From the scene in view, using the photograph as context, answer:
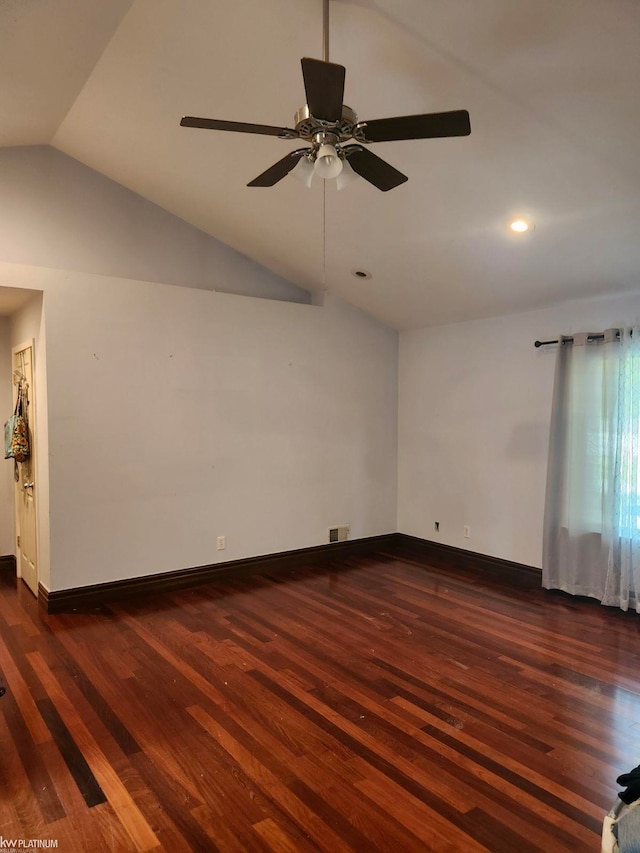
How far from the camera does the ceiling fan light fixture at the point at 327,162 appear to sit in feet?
7.32

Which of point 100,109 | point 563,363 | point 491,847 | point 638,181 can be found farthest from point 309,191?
point 491,847

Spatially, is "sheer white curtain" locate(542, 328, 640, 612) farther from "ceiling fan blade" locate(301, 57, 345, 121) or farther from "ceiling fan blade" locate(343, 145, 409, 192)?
"ceiling fan blade" locate(301, 57, 345, 121)

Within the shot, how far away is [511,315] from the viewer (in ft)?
16.3

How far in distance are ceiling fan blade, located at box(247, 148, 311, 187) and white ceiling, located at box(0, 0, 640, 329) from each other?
0.71 metres

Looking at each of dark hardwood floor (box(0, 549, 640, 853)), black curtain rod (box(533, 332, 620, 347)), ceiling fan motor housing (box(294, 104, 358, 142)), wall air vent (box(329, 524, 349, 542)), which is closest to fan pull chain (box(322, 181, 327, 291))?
ceiling fan motor housing (box(294, 104, 358, 142))

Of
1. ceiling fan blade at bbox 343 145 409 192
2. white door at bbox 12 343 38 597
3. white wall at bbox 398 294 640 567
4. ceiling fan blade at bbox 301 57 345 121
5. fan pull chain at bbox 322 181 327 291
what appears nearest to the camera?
ceiling fan blade at bbox 301 57 345 121

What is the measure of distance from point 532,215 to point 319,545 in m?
3.53

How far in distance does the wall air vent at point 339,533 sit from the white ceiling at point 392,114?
255 centimetres

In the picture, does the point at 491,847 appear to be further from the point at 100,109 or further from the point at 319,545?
the point at 100,109

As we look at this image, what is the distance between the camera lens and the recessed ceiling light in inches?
140

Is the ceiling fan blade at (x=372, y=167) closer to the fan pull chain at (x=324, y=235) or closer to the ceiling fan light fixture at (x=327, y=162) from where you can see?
the ceiling fan light fixture at (x=327, y=162)

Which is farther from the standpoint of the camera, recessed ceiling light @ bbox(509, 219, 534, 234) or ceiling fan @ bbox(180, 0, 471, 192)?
recessed ceiling light @ bbox(509, 219, 534, 234)

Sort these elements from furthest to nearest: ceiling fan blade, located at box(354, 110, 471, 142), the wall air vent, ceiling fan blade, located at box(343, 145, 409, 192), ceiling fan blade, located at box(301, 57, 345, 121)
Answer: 1. the wall air vent
2. ceiling fan blade, located at box(343, 145, 409, 192)
3. ceiling fan blade, located at box(354, 110, 471, 142)
4. ceiling fan blade, located at box(301, 57, 345, 121)

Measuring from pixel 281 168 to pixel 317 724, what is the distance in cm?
260
